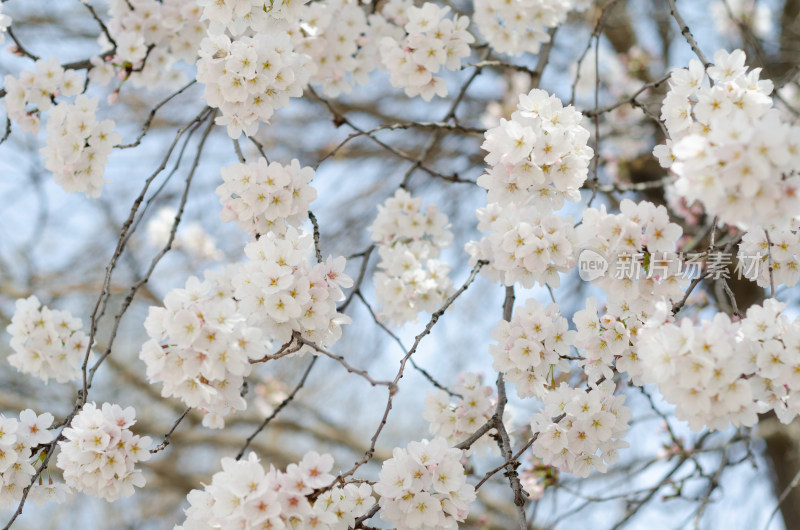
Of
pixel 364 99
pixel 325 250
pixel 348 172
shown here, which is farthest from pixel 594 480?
pixel 364 99

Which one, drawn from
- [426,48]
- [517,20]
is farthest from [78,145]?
[517,20]

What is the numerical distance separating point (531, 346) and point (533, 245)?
0.95ft

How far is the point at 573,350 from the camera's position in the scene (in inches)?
86.9

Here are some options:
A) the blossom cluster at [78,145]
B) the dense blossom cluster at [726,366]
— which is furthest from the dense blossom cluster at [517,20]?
the dense blossom cluster at [726,366]

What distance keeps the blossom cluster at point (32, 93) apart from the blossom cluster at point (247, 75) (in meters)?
0.84

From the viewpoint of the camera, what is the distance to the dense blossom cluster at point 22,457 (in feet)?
5.92

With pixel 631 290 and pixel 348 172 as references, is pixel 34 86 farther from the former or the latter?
pixel 348 172

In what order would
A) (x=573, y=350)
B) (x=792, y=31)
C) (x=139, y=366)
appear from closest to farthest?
(x=573, y=350) → (x=792, y=31) → (x=139, y=366)

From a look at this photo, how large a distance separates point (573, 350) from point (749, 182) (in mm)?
1025

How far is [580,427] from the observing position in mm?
1860

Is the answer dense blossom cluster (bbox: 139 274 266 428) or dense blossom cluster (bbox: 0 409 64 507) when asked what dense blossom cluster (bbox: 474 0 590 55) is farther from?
dense blossom cluster (bbox: 0 409 64 507)

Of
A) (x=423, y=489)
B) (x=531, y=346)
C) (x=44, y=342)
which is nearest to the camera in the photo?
(x=423, y=489)

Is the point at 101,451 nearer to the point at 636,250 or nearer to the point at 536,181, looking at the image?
the point at 536,181

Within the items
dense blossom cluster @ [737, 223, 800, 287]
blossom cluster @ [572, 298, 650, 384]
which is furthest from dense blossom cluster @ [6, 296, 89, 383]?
dense blossom cluster @ [737, 223, 800, 287]
